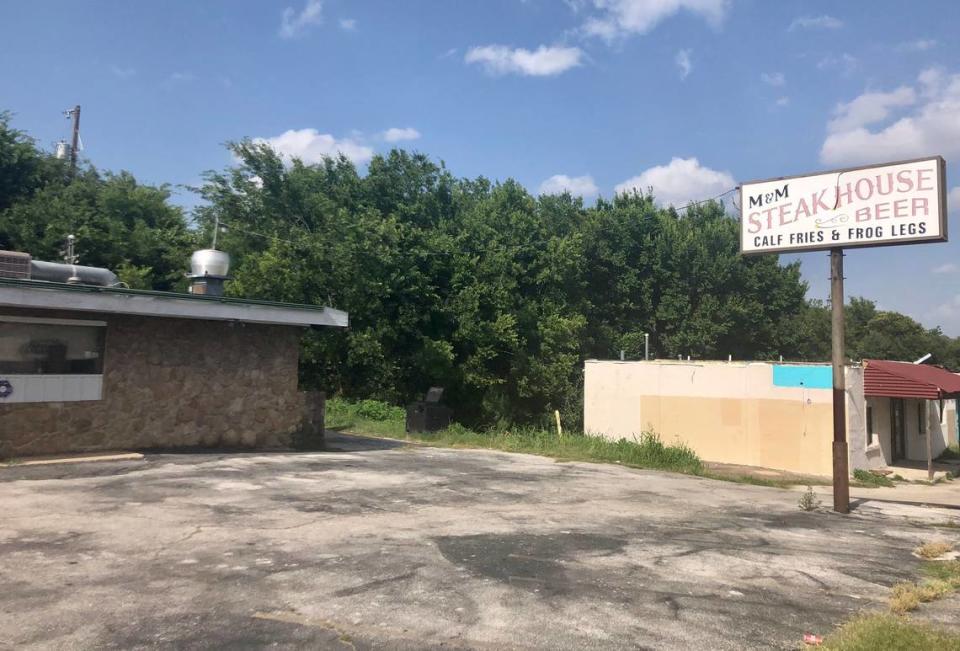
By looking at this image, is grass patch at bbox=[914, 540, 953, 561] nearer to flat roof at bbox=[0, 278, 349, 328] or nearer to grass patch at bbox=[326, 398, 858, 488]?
grass patch at bbox=[326, 398, 858, 488]

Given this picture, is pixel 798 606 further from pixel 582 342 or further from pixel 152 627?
pixel 582 342

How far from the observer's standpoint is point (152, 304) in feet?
47.5

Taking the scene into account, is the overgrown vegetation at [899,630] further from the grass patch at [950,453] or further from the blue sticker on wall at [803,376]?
the grass patch at [950,453]

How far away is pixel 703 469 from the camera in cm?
1802

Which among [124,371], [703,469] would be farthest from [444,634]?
[703,469]

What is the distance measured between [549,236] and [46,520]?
30.0 m

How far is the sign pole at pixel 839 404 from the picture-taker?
12.4 metres

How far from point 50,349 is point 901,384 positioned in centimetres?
2247

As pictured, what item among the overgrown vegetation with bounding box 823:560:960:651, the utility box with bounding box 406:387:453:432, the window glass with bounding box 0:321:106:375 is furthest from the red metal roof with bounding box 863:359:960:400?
the window glass with bounding box 0:321:106:375

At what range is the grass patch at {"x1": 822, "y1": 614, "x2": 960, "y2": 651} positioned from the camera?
5293 mm

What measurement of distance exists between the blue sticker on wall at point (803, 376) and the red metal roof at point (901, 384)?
215 cm

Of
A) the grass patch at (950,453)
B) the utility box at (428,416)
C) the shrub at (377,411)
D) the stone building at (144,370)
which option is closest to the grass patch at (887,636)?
the stone building at (144,370)

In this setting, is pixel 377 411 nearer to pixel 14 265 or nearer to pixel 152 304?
pixel 152 304

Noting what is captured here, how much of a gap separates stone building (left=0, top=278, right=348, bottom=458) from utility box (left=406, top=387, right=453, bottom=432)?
14.3ft
